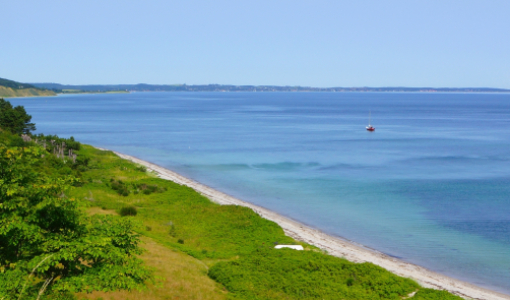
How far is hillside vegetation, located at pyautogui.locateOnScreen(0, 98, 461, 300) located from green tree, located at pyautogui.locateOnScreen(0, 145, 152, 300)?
0.11 ft

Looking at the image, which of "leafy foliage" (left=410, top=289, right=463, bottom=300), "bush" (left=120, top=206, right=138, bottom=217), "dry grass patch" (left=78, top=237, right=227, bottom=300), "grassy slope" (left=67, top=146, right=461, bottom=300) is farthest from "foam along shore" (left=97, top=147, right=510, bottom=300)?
"dry grass patch" (left=78, top=237, right=227, bottom=300)

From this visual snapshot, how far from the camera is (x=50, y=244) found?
48.1 feet

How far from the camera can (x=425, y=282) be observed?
97.8 ft

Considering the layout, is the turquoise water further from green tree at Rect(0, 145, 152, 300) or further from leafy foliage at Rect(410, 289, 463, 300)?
green tree at Rect(0, 145, 152, 300)

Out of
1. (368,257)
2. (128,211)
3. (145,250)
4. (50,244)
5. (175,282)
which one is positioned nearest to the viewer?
(50,244)

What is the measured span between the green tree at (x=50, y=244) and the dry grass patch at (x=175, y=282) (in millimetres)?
5317

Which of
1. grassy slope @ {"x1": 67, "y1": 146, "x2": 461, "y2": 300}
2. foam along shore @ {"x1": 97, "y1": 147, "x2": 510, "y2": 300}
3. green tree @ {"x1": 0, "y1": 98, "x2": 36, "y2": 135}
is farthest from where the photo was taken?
green tree @ {"x1": 0, "y1": 98, "x2": 36, "y2": 135}

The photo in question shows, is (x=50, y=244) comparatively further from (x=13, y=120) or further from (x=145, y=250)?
(x=13, y=120)

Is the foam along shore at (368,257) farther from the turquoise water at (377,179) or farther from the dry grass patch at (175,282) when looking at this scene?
the dry grass patch at (175,282)

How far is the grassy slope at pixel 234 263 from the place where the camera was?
2450cm

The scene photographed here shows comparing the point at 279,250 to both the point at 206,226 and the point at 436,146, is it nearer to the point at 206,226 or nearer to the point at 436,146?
the point at 206,226

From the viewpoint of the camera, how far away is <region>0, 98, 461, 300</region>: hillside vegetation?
14.6 metres

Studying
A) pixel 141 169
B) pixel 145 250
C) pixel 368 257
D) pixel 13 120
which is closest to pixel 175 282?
pixel 145 250

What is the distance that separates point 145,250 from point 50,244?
4027 millimetres
